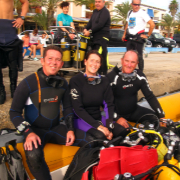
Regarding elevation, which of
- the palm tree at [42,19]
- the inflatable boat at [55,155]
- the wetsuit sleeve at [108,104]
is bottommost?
the inflatable boat at [55,155]

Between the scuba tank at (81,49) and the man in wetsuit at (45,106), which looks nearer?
the man in wetsuit at (45,106)

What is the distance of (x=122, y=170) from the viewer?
1.75 metres

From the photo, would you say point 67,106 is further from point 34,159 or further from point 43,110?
point 34,159

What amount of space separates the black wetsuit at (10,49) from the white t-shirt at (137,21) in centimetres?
264

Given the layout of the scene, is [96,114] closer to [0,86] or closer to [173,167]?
[173,167]

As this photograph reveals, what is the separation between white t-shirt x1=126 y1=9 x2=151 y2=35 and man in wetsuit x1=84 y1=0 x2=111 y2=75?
2.01 ft

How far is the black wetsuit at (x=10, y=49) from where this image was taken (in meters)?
2.63

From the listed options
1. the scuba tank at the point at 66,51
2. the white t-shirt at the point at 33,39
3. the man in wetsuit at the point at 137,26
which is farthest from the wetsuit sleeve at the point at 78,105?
the white t-shirt at the point at 33,39

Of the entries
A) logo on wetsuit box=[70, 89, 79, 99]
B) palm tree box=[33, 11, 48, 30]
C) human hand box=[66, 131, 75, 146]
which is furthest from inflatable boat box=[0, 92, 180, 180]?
palm tree box=[33, 11, 48, 30]

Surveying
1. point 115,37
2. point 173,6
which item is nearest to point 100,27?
point 115,37

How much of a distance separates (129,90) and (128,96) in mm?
100

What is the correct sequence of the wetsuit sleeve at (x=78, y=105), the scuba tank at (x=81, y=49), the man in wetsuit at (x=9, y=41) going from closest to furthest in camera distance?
the wetsuit sleeve at (x=78, y=105) → the man in wetsuit at (x=9, y=41) → the scuba tank at (x=81, y=49)

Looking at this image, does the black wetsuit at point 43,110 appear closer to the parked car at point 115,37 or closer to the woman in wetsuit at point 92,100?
the woman in wetsuit at point 92,100

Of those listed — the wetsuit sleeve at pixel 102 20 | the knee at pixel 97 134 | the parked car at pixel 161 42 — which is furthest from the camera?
→ the parked car at pixel 161 42
